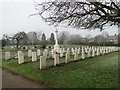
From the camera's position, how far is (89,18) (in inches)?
312

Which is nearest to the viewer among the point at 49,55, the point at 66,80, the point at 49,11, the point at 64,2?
the point at 66,80

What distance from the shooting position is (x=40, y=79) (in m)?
5.75

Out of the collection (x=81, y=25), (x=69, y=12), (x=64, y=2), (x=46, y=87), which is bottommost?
(x=46, y=87)

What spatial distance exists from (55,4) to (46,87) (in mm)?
4553

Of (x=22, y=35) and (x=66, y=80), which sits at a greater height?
(x=22, y=35)

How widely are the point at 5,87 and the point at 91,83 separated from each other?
355 cm

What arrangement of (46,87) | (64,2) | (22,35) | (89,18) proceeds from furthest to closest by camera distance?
(22,35)
(89,18)
(64,2)
(46,87)

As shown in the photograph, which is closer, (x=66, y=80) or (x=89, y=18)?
(x=66, y=80)

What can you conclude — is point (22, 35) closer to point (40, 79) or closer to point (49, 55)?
point (49, 55)

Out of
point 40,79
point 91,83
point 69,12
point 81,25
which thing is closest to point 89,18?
point 81,25

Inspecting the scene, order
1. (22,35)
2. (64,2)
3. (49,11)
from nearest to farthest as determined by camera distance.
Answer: (64,2) < (49,11) < (22,35)

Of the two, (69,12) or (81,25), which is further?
(81,25)

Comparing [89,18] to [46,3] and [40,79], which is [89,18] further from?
[40,79]

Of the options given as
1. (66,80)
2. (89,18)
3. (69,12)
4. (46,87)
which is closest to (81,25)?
(89,18)
